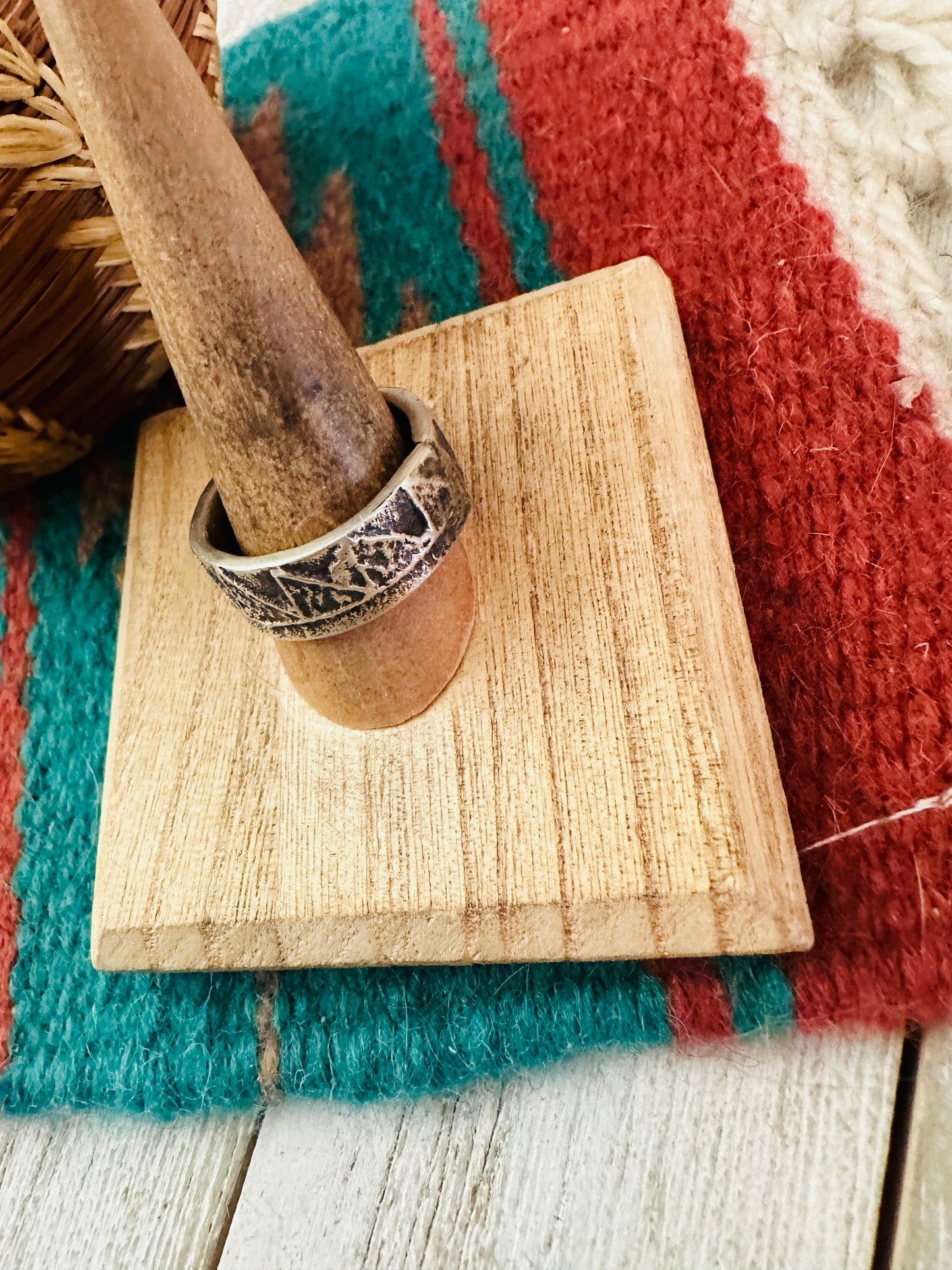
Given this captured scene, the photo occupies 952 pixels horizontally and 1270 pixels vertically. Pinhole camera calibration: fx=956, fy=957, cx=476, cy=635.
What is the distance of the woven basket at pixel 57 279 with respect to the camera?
1.15 feet

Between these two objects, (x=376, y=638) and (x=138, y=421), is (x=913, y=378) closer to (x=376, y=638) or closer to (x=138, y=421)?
(x=376, y=638)

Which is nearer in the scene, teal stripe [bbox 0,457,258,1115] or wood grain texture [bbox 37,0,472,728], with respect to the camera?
wood grain texture [bbox 37,0,472,728]

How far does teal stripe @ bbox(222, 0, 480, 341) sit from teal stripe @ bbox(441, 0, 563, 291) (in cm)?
3

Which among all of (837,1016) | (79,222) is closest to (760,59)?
(79,222)

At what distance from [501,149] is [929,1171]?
54 cm

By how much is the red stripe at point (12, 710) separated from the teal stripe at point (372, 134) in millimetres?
255

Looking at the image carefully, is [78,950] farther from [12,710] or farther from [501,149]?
[501,149]

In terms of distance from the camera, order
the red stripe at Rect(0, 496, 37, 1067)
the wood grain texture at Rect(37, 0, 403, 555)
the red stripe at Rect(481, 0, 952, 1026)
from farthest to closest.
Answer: the red stripe at Rect(0, 496, 37, 1067), the red stripe at Rect(481, 0, 952, 1026), the wood grain texture at Rect(37, 0, 403, 555)

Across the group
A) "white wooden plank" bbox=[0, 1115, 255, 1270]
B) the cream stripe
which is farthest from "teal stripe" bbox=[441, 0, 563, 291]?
"white wooden plank" bbox=[0, 1115, 255, 1270]

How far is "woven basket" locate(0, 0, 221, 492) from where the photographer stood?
1.15ft

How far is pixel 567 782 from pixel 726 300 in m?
0.26

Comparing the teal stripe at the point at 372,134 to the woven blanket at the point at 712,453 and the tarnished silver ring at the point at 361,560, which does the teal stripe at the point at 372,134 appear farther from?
the tarnished silver ring at the point at 361,560

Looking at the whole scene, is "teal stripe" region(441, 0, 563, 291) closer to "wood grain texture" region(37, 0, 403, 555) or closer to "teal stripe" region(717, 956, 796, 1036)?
"wood grain texture" region(37, 0, 403, 555)

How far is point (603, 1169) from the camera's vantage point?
1.27 ft
